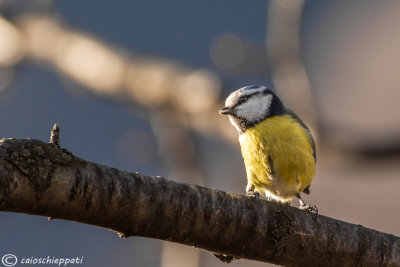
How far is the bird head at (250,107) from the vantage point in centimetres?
314

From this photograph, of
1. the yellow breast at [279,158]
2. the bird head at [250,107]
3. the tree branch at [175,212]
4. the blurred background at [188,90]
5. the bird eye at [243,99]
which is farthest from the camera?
the blurred background at [188,90]

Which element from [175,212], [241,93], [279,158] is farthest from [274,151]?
[175,212]

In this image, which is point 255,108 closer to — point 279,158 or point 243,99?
point 243,99

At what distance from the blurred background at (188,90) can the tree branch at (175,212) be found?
1.33 metres

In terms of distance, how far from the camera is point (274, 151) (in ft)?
9.50

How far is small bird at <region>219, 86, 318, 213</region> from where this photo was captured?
9.49ft

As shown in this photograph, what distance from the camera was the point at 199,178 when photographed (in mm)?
4344

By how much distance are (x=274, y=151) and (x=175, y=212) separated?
1.21 m

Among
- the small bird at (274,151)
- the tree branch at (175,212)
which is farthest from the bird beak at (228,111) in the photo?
the tree branch at (175,212)

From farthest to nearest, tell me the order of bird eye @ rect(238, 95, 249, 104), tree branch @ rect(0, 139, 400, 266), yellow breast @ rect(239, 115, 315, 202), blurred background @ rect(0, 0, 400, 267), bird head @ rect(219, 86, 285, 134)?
blurred background @ rect(0, 0, 400, 267), bird eye @ rect(238, 95, 249, 104), bird head @ rect(219, 86, 285, 134), yellow breast @ rect(239, 115, 315, 202), tree branch @ rect(0, 139, 400, 266)

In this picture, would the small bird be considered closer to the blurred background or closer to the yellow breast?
the yellow breast

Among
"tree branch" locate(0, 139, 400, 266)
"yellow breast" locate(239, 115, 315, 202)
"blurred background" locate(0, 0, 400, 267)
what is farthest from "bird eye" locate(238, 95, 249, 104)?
"tree branch" locate(0, 139, 400, 266)

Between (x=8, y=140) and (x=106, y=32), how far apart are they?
6.23 meters

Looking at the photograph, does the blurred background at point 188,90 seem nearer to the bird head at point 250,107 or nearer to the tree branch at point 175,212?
the bird head at point 250,107
